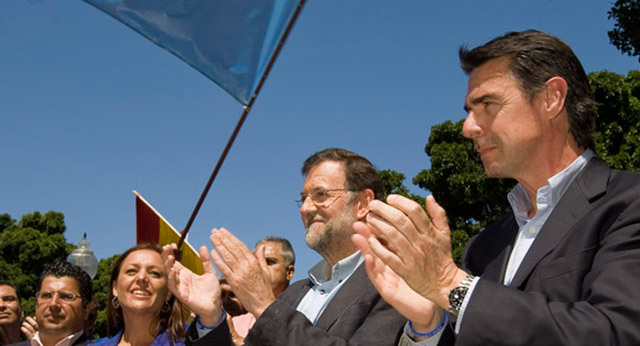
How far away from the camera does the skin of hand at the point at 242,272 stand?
3217mm

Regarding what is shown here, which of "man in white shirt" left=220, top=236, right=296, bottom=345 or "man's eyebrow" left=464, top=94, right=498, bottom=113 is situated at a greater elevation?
"man's eyebrow" left=464, top=94, right=498, bottom=113

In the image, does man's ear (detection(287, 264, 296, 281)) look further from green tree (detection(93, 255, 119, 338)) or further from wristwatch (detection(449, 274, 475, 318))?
green tree (detection(93, 255, 119, 338))

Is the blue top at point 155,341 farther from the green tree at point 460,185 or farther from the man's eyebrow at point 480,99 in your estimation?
the green tree at point 460,185

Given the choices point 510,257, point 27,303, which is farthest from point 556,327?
point 27,303

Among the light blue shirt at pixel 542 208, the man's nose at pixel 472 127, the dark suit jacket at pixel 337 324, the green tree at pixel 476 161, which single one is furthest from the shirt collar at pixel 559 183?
the green tree at pixel 476 161

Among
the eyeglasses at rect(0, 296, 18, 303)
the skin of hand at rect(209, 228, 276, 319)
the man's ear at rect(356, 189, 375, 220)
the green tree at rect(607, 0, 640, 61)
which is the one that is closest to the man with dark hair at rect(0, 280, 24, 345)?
the eyeglasses at rect(0, 296, 18, 303)

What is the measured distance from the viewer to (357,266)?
4281 millimetres

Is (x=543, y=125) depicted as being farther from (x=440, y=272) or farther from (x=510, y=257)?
(x=440, y=272)

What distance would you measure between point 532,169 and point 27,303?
40.0 m

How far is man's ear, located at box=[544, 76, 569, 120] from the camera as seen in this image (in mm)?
2918

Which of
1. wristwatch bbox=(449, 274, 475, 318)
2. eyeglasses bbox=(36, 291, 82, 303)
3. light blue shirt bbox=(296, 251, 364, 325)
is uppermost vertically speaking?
eyeglasses bbox=(36, 291, 82, 303)

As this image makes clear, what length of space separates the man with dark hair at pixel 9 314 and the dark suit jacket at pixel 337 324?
15.1ft

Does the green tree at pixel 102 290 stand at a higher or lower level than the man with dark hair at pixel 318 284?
lower

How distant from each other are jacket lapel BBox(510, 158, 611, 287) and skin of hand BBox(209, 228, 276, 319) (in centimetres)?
120
